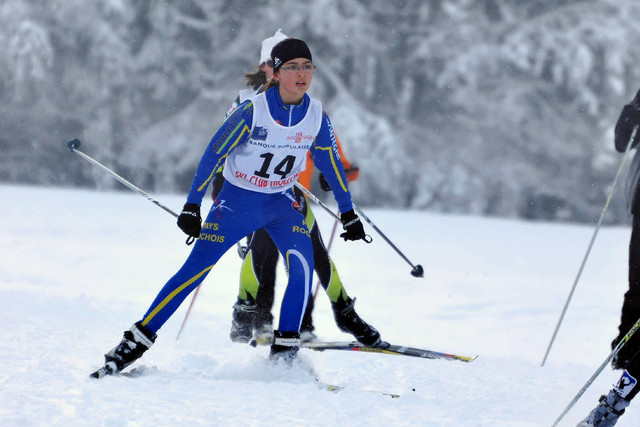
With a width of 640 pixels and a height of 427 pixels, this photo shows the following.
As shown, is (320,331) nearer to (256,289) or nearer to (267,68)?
(256,289)

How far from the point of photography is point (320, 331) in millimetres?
6508

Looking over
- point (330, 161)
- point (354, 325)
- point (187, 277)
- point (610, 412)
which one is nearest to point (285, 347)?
point (187, 277)

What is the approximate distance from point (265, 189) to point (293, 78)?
601 millimetres

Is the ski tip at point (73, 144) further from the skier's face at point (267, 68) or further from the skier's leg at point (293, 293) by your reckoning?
the skier's leg at point (293, 293)

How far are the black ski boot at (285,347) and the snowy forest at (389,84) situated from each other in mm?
13870

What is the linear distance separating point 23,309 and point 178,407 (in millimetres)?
3068

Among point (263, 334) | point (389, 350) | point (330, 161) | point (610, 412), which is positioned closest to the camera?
point (610, 412)

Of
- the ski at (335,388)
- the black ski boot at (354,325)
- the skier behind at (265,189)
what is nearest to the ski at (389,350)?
the black ski boot at (354,325)

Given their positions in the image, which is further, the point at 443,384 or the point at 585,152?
the point at 585,152

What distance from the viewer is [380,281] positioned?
29.1ft

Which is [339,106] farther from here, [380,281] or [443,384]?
[443,384]

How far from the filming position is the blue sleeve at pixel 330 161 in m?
4.54

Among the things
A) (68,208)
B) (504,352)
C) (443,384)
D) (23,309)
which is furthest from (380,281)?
(68,208)

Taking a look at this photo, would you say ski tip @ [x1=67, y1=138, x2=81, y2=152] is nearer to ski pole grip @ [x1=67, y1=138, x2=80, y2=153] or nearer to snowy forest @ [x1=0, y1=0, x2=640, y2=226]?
ski pole grip @ [x1=67, y1=138, x2=80, y2=153]
